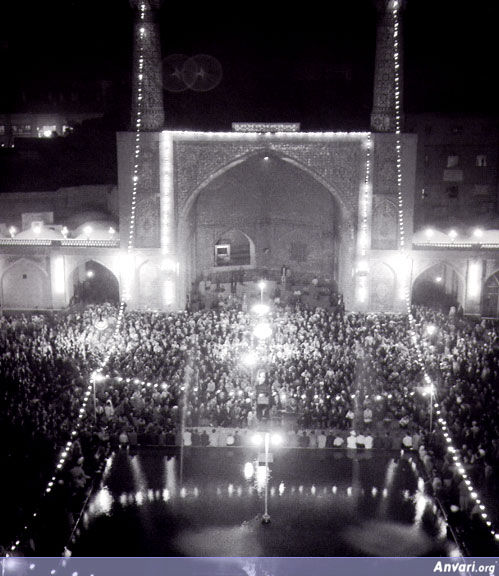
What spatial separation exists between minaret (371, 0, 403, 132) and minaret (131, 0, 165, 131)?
7794 mm

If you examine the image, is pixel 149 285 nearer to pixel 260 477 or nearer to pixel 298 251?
pixel 298 251

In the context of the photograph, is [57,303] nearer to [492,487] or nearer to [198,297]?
[198,297]

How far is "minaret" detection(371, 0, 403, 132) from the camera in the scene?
86.8 feet

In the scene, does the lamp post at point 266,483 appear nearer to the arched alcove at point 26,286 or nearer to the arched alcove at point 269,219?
the arched alcove at point 26,286

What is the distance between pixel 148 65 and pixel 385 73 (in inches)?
333

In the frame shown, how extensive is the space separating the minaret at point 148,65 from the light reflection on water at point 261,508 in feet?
47.2

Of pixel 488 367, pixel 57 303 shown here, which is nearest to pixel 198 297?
pixel 57 303

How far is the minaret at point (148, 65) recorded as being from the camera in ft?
87.9

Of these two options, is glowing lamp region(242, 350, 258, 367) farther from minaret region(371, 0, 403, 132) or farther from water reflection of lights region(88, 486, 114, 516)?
minaret region(371, 0, 403, 132)

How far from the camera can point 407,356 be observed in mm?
20938

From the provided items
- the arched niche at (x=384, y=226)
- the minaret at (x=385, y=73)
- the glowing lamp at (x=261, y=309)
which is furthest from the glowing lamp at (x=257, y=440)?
the minaret at (x=385, y=73)

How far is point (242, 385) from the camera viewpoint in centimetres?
1912

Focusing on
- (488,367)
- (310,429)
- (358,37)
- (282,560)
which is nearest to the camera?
(282,560)

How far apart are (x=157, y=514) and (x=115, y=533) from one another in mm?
973
